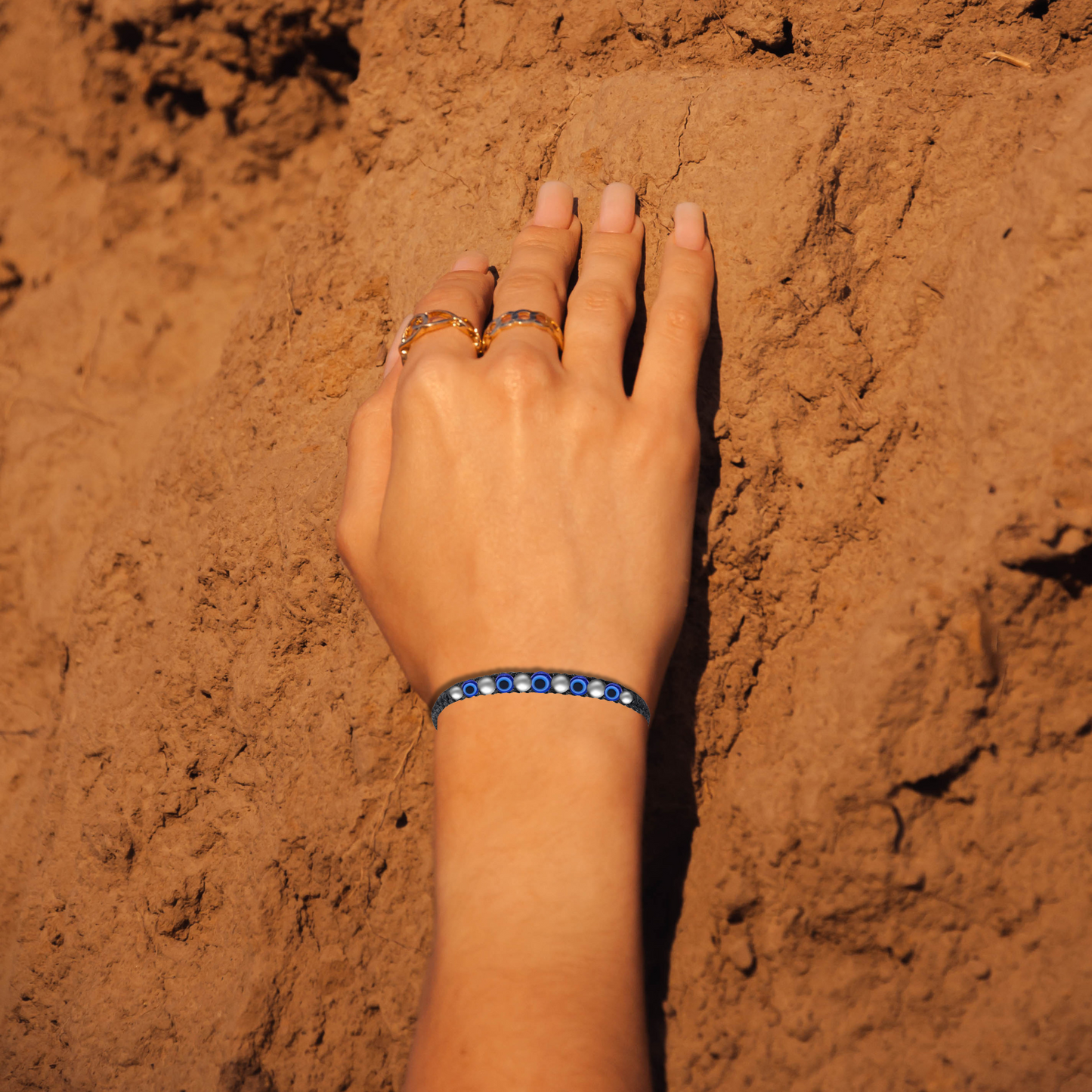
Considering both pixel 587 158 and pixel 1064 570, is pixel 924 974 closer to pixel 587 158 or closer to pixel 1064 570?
pixel 1064 570

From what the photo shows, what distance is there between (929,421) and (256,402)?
1.28m

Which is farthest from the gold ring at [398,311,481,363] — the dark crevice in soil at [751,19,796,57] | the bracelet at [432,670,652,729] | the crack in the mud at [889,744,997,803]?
the crack in the mud at [889,744,997,803]

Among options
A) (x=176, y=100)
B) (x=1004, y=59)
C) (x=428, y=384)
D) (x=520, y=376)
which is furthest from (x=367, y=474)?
(x=176, y=100)

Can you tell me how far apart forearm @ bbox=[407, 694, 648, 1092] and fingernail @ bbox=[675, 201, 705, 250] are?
0.77 m

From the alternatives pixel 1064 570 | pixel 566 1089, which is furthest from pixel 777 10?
pixel 566 1089

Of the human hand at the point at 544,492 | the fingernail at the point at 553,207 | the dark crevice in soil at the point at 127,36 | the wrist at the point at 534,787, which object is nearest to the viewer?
the wrist at the point at 534,787

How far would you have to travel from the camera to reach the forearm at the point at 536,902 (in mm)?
932

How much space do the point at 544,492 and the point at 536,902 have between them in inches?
21.1

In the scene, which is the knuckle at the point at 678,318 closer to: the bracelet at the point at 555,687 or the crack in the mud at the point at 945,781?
the bracelet at the point at 555,687

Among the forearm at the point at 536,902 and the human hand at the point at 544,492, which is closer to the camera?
the forearm at the point at 536,902

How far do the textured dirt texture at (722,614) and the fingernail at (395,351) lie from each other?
172 mm

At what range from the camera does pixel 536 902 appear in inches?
39.6

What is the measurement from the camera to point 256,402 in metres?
1.78

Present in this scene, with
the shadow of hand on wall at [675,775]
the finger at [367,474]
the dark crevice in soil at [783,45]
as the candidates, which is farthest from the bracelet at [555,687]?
the dark crevice in soil at [783,45]
